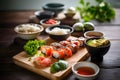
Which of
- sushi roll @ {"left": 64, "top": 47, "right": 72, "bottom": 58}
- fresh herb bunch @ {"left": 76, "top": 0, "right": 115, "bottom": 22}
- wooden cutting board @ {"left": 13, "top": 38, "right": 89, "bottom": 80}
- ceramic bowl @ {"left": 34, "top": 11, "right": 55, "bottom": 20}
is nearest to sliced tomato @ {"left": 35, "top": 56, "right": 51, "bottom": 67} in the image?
wooden cutting board @ {"left": 13, "top": 38, "right": 89, "bottom": 80}

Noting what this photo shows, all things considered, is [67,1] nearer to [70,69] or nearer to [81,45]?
[81,45]

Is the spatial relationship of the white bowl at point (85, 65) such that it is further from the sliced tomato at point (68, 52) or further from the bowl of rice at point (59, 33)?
the bowl of rice at point (59, 33)

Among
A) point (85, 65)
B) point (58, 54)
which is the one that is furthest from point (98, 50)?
point (58, 54)

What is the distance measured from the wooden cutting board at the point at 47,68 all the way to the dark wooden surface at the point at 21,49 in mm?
27

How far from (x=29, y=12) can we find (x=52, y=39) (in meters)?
0.85

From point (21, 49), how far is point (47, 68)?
16.0 inches

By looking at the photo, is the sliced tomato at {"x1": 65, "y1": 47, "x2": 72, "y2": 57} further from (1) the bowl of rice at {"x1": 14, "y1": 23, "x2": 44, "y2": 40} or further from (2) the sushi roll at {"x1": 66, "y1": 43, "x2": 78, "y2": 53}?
(1) the bowl of rice at {"x1": 14, "y1": 23, "x2": 44, "y2": 40}

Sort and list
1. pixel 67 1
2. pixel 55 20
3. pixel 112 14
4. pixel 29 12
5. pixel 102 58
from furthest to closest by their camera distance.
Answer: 1. pixel 67 1
2. pixel 29 12
3. pixel 112 14
4. pixel 55 20
5. pixel 102 58

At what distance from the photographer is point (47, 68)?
1.45m

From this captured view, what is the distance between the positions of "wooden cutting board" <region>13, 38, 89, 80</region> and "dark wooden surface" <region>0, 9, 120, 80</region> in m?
0.03

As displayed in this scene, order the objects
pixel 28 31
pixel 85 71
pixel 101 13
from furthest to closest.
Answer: pixel 101 13 < pixel 28 31 < pixel 85 71

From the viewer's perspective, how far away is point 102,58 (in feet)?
5.24

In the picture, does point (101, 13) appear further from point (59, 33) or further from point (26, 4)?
point (26, 4)

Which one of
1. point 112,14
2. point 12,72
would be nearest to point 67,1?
point 112,14
